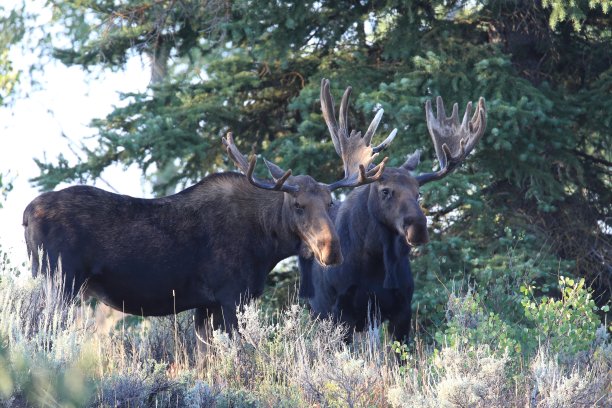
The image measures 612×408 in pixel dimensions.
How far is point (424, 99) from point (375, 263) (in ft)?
9.47

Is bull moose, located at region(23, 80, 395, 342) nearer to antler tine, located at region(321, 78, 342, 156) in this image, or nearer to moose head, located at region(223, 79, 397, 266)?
moose head, located at region(223, 79, 397, 266)

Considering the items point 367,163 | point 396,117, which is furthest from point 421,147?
point 367,163

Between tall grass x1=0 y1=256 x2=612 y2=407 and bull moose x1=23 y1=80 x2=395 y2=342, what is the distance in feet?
1.34

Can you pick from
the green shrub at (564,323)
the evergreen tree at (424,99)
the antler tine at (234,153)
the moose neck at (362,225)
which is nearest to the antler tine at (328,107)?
the moose neck at (362,225)

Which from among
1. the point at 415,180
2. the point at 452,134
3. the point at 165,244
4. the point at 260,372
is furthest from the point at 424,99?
the point at 260,372

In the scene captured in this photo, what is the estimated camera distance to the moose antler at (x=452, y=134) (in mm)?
10297

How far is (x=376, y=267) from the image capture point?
9.80 meters

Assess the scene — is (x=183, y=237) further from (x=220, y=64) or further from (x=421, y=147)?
(x=220, y=64)

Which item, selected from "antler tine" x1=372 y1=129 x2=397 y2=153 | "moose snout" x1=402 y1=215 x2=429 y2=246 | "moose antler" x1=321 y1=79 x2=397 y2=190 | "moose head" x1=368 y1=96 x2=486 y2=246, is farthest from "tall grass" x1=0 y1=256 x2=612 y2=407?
"antler tine" x1=372 y1=129 x2=397 y2=153

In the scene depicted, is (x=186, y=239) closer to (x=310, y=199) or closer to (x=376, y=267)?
(x=310, y=199)

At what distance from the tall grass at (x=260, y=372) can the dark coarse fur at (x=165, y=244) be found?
1.26 feet

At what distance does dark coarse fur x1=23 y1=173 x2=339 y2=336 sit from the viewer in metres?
9.05

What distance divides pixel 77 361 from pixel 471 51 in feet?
24.8

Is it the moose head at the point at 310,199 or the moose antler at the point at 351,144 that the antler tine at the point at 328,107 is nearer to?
the moose antler at the point at 351,144
